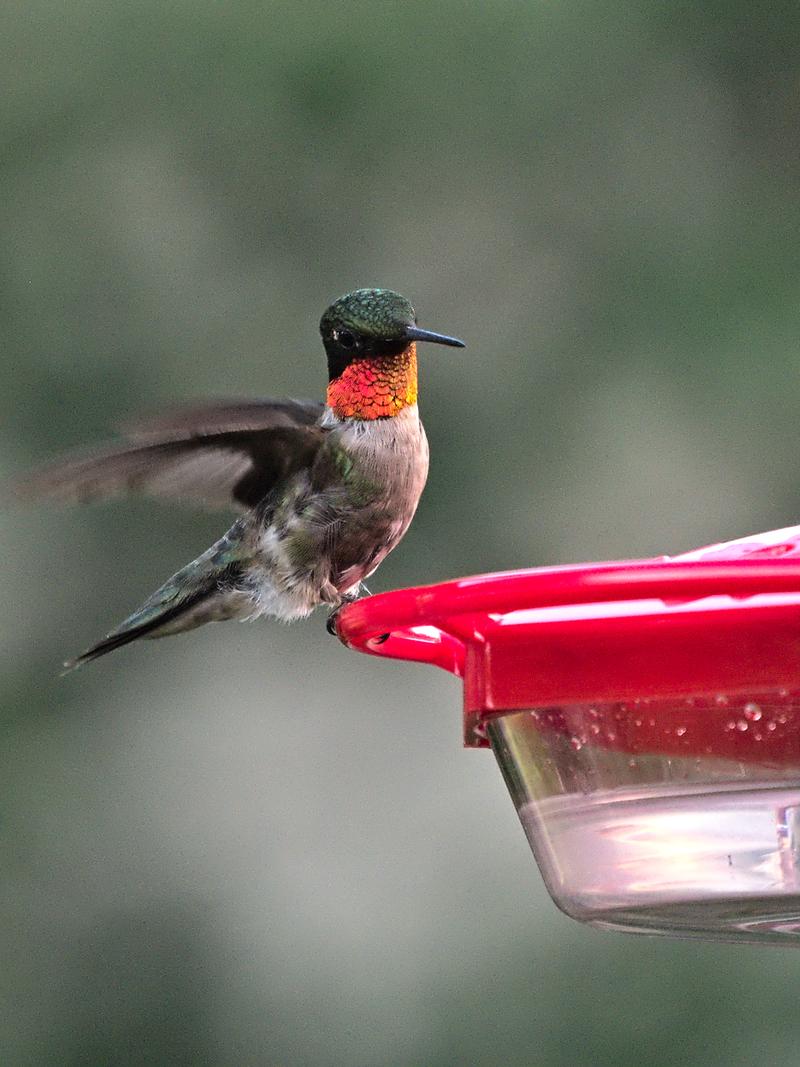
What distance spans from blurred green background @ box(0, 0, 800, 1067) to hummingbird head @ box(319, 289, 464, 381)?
126 inches

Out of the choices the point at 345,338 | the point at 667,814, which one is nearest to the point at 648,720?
the point at 667,814

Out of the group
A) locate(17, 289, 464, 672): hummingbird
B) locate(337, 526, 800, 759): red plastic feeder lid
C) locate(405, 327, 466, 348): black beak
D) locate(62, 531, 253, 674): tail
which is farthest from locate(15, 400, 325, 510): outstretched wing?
locate(337, 526, 800, 759): red plastic feeder lid

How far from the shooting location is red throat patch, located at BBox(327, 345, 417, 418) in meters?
3.54

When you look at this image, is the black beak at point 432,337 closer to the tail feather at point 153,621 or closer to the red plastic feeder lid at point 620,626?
the tail feather at point 153,621

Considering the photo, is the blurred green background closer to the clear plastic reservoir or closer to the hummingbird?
the hummingbird

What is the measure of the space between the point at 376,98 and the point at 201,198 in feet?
3.06

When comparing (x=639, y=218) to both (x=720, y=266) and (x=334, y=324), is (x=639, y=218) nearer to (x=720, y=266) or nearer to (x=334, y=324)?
(x=720, y=266)

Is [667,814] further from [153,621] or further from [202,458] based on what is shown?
[153,621]

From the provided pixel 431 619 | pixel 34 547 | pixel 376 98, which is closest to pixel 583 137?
pixel 376 98

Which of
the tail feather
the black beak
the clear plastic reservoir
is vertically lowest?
the clear plastic reservoir

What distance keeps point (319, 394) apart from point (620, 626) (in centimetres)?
535

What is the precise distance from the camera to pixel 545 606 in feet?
6.35

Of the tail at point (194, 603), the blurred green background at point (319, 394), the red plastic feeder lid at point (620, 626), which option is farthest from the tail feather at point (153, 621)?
the blurred green background at point (319, 394)

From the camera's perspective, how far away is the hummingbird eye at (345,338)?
3553 mm
